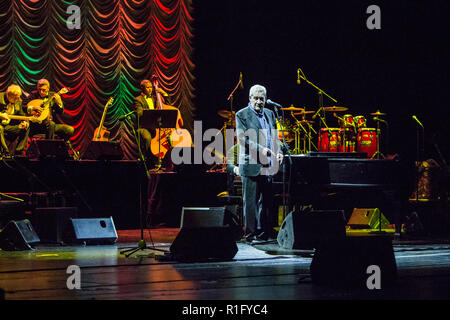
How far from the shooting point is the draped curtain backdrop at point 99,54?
11.5m

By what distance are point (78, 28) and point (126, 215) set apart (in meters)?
4.16

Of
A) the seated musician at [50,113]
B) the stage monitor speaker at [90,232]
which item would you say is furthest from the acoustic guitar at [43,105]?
the stage monitor speaker at [90,232]

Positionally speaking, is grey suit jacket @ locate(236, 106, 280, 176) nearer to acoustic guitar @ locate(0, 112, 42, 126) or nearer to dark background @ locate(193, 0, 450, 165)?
acoustic guitar @ locate(0, 112, 42, 126)

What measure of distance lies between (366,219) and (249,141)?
9.87 ft

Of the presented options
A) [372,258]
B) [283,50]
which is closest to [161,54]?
[283,50]

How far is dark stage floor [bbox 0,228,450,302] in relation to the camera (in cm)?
411

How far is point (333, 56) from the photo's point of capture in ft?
41.7

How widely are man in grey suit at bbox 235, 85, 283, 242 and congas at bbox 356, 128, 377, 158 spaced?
4887 mm

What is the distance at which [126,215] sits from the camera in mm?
9703

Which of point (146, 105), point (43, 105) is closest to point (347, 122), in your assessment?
point (146, 105)

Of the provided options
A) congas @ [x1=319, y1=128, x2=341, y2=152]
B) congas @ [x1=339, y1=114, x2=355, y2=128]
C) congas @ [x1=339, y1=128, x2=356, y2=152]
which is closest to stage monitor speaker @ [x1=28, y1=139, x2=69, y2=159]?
congas @ [x1=319, y1=128, x2=341, y2=152]

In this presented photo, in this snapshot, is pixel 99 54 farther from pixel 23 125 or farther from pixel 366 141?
pixel 366 141

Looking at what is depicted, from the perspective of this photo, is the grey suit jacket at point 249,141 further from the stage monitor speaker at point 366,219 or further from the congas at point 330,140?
the congas at point 330,140

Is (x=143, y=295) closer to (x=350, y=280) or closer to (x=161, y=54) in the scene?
(x=350, y=280)
